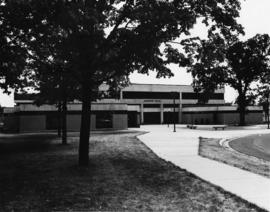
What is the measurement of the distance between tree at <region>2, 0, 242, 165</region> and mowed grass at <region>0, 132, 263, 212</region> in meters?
1.88

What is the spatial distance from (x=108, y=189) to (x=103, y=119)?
39.8 metres

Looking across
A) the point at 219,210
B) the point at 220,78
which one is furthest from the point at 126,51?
the point at 220,78

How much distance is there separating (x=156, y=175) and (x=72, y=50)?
5332 mm

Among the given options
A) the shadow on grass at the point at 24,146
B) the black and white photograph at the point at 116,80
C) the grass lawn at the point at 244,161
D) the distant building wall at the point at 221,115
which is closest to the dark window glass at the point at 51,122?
the shadow on grass at the point at 24,146

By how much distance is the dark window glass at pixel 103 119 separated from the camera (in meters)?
49.7

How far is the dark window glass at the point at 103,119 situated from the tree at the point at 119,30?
3522cm

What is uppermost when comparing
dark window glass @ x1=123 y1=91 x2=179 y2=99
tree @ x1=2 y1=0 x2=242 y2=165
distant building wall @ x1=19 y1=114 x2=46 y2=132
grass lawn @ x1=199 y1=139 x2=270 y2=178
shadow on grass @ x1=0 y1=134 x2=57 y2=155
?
dark window glass @ x1=123 y1=91 x2=179 y2=99

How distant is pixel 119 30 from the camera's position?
1351 centimetres

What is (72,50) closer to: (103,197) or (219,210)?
(103,197)

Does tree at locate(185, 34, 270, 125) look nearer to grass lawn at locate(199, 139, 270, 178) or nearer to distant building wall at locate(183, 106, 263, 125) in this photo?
distant building wall at locate(183, 106, 263, 125)

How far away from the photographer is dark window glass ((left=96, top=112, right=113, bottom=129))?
4969cm

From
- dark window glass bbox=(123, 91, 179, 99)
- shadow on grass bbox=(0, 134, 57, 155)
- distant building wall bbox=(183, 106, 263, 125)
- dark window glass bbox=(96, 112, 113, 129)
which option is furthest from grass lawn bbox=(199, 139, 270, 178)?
dark window glass bbox=(123, 91, 179, 99)

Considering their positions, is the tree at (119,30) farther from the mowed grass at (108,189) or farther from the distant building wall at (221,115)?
the distant building wall at (221,115)

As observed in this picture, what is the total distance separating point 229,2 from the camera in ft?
46.5
